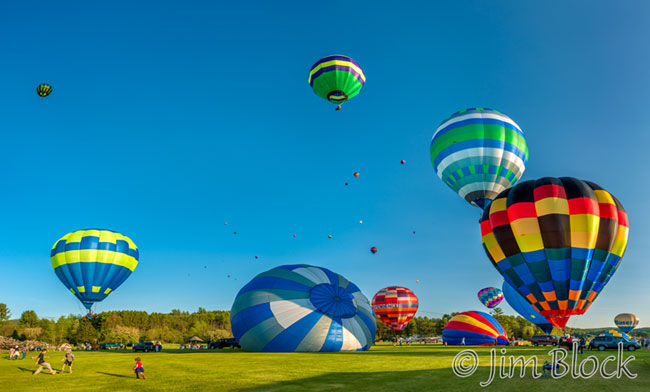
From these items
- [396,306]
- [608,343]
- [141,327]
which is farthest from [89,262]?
[141,327]

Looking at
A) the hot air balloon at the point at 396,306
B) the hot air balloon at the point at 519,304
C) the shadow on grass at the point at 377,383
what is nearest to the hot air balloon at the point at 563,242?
the shadow on grass at the point at 377,383

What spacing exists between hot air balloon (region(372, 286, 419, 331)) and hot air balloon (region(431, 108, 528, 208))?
23.2 meters

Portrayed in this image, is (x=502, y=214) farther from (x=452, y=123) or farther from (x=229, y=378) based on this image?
(x=229, y=378)

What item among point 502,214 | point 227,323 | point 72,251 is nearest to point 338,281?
point 502,214

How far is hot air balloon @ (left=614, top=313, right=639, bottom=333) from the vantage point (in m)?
64.6

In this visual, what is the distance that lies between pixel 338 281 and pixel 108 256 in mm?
17154

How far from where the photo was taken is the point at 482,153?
2556cm

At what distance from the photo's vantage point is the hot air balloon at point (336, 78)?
2738 cm

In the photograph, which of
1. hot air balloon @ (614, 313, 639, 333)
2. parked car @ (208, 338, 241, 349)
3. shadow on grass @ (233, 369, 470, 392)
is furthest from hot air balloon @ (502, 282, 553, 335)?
hot air balloon @ (614, 313, 639, 333)

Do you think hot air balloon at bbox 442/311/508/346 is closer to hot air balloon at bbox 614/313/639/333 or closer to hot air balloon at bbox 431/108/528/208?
hot air balloon at bbox 431/108/528/208

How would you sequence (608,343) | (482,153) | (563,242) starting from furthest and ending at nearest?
(608,343), (482,153), (563,242)

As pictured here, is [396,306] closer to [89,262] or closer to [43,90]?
[89,262]

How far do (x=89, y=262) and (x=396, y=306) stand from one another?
3056cm

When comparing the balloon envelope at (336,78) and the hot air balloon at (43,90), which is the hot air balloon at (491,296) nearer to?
the balloon envelope at (336,78)
